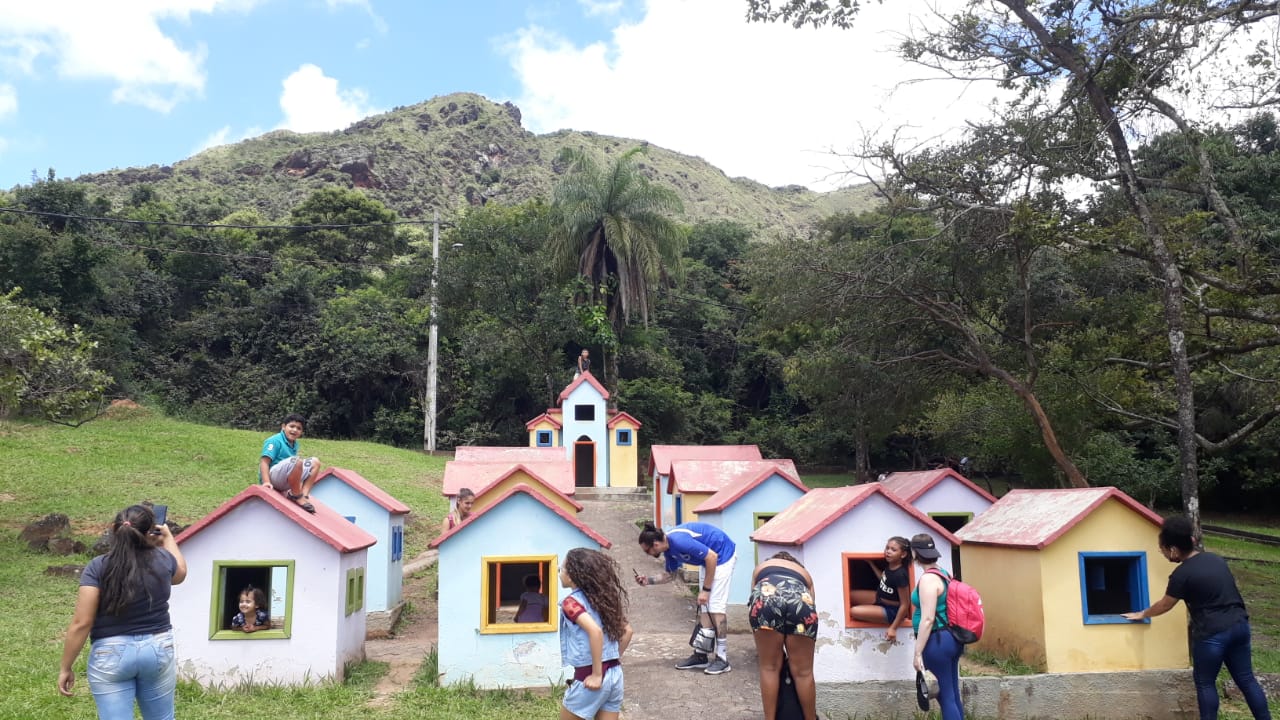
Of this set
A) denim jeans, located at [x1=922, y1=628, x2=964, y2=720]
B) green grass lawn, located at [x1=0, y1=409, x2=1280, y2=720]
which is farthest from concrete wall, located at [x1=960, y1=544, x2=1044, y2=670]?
denim jeans, located at [x1=922, y1=628, x2=964, y2=720]

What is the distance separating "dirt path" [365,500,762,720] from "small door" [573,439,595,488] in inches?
498

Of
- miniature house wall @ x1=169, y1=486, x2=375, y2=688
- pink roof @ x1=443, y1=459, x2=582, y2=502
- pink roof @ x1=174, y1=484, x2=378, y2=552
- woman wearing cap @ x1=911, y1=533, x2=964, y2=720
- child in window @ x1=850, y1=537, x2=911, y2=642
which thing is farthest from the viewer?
pink roof @ x1=443, y1=459, x2=582, y2=502

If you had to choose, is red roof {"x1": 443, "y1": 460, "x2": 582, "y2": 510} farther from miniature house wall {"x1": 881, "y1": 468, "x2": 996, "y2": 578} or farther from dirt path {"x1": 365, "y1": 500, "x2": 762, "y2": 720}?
miniature house wall {"x1": 881, "y1": 468, "x2": 996, "y2": 578}

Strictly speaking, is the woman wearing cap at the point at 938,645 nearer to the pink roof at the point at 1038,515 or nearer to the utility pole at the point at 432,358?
the pink roof at the point at 1038,515

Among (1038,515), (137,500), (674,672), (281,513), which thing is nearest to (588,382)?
(137,500)

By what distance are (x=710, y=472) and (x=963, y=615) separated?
10896mm

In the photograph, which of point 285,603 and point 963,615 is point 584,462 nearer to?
point 285,603

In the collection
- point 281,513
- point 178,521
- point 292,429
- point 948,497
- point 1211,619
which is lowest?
point 1211,619

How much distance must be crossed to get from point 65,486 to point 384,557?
12848 millimetres

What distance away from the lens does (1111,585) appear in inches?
453

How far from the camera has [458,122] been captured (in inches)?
4077

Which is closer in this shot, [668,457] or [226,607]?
[226,607]

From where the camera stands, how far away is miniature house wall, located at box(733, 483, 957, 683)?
31.9ft

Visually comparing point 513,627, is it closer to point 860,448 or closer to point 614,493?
point 614,493
